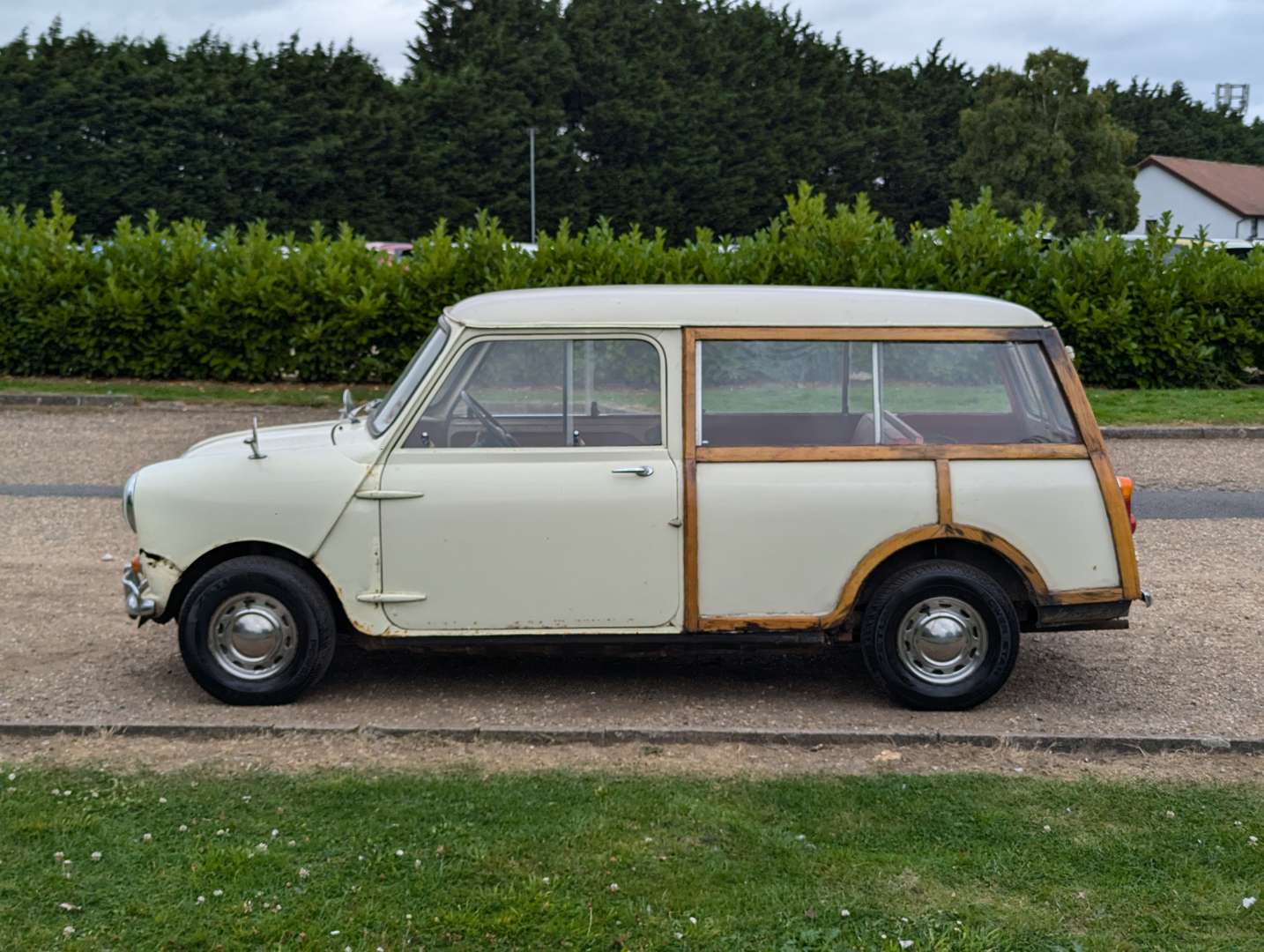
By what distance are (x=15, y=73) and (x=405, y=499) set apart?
46853 mm

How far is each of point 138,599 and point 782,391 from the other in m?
2.89

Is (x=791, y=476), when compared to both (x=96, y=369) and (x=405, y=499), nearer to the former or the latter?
(x=405, y=499)

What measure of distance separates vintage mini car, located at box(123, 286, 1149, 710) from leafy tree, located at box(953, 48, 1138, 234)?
54.8 m

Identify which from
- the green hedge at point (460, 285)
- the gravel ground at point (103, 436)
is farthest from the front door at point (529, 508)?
the green hedge at point (460, 285)

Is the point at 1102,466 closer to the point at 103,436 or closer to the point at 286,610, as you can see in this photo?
the point at 286,610

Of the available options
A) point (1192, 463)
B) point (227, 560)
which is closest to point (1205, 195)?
point (1192, 463)

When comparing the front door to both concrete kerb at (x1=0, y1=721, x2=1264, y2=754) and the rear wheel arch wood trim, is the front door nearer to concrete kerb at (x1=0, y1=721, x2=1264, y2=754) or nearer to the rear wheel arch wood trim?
the rear wheel arch wood trim

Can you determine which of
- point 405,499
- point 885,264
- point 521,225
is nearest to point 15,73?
point 521,225

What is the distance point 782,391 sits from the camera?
6402 mm

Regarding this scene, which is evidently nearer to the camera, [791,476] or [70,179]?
[791,476]

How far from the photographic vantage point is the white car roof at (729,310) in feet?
20.7

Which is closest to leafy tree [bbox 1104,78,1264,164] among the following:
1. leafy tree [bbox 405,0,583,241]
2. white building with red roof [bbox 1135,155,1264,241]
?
white building with red roof [bbox 1135,155,1264,241]

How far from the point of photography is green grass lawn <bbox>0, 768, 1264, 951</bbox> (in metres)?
4.24

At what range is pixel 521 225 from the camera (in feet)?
193
